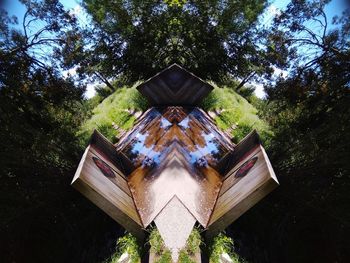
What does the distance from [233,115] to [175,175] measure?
7.76 m

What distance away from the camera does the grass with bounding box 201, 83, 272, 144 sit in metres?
12.4

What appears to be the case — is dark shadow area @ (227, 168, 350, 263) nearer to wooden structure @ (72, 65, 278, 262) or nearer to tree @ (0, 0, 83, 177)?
wooden structure @ (72, 65, 278, 262)

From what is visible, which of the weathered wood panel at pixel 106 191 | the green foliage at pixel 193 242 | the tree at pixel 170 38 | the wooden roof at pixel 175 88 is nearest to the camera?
the green foliage at pixel 193 242

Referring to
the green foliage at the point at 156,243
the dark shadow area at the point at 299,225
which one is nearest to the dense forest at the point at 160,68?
the dark shadow area at the point at 299,225

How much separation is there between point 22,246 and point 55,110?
3012 millimetres

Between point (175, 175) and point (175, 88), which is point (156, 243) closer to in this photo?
point (175, 175)

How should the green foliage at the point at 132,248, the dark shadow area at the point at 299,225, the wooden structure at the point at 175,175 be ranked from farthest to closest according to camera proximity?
the dark shadow area at the point at 299,225, the green foliage at the point at 132,248, the wooden structure at the point at 175,175

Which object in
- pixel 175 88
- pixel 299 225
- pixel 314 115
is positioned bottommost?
pixel 299 225

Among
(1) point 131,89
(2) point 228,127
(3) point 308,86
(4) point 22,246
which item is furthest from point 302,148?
(1) point 131,89

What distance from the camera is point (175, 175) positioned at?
21.3 ft

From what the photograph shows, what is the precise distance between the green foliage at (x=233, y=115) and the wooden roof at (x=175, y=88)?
216cm

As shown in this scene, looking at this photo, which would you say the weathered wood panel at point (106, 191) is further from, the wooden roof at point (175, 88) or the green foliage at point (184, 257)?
the wooden roof at point (175, 88)

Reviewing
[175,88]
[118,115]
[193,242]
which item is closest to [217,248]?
[193,242]

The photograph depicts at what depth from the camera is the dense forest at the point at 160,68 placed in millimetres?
7145
